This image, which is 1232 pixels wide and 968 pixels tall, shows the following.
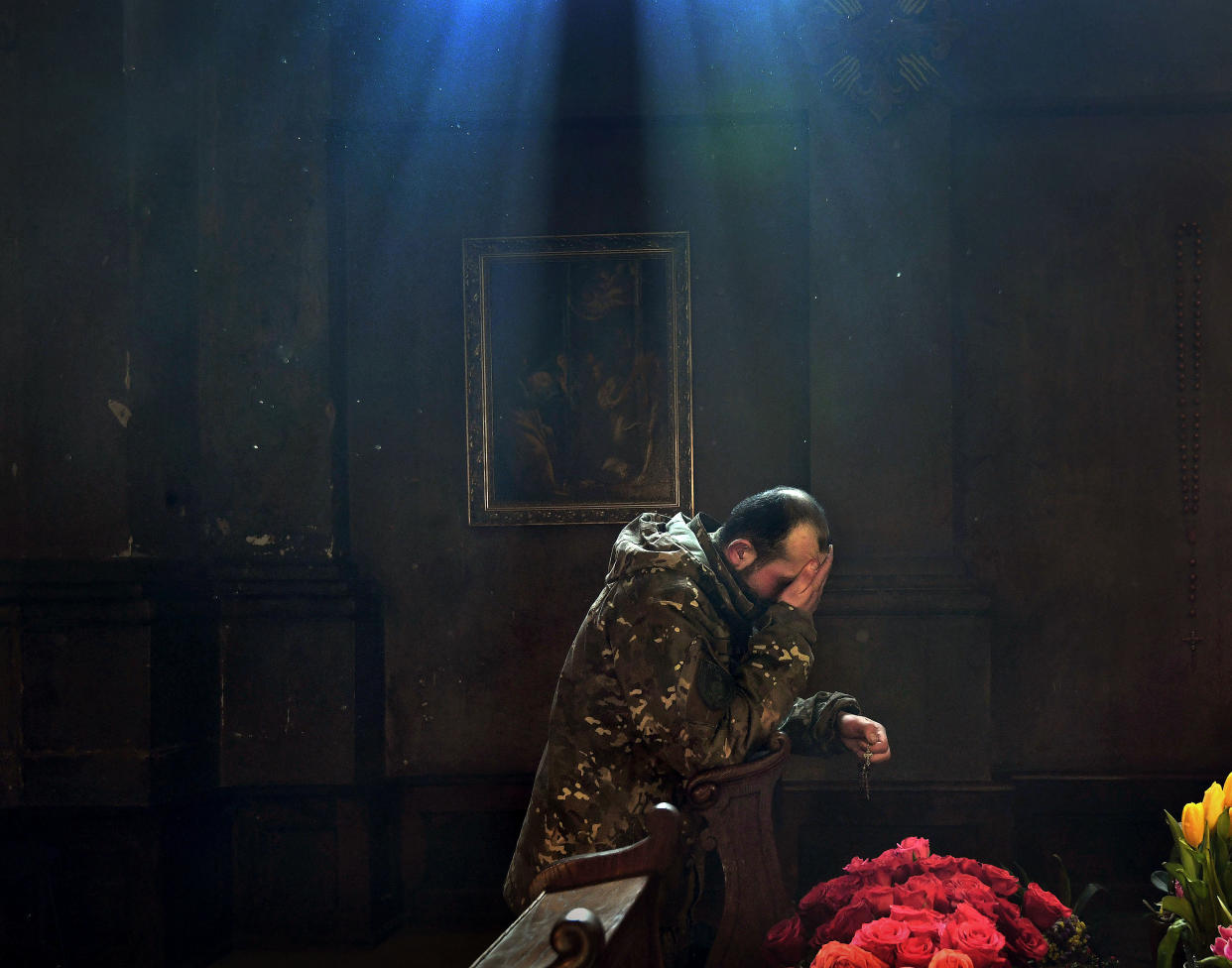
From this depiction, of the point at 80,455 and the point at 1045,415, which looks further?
the point at 1045,415

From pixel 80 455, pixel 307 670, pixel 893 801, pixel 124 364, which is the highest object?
pixel 124 364

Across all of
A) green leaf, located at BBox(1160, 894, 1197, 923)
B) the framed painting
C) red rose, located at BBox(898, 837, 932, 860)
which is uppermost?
the framed painting

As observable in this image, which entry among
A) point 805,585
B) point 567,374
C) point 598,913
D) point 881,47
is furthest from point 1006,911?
point 881,47

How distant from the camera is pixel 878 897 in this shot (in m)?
1.59

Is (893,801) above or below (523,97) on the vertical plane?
below

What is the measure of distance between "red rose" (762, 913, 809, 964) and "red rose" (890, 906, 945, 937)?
20 centimetres

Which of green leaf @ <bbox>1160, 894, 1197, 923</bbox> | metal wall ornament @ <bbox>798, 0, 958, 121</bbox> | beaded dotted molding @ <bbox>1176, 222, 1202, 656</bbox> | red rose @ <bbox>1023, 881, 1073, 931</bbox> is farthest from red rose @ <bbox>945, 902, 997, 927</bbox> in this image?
metal wall ornament @ <bbox>798, 0, 958, 121</bbox>

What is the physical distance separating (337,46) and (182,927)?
3300 mm

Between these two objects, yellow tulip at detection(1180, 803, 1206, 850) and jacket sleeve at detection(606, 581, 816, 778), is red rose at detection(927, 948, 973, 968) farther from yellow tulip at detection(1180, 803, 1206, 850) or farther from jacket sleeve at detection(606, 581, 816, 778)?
jacket sleeve at detection(606, 581, 816, 778)

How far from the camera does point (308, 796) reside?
400 centimetres

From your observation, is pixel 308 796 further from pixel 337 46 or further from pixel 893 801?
pixel 337 46

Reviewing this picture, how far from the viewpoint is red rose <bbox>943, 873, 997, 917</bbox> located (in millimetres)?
1562

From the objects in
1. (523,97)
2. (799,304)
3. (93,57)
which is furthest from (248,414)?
(799,304)

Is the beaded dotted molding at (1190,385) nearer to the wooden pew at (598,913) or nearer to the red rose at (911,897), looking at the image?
the red rose at (911,897)
